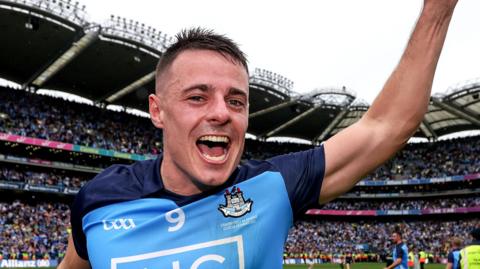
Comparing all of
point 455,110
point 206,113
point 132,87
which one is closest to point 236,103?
point 206,113

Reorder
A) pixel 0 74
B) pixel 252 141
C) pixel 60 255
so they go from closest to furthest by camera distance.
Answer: pixel 60 255
pixel 0 74
pixel 252 141

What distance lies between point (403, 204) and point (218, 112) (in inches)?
2505

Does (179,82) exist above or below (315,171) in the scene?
above

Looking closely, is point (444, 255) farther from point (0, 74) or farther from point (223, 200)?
point (223, 200)

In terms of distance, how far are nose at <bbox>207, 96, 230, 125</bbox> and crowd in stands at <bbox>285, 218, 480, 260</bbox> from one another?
4717 cm

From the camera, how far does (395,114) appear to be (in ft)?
6.41

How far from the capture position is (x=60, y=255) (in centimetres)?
3145

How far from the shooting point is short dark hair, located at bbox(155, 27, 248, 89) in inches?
83.7

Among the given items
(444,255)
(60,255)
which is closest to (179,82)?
(60,255)

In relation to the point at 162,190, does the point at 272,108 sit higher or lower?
higher

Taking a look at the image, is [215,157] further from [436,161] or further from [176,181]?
[436,161]

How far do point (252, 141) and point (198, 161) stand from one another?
2381 inches

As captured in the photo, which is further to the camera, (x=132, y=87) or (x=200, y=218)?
(x=132, y=87)

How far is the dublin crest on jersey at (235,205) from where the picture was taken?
6.97 feet
